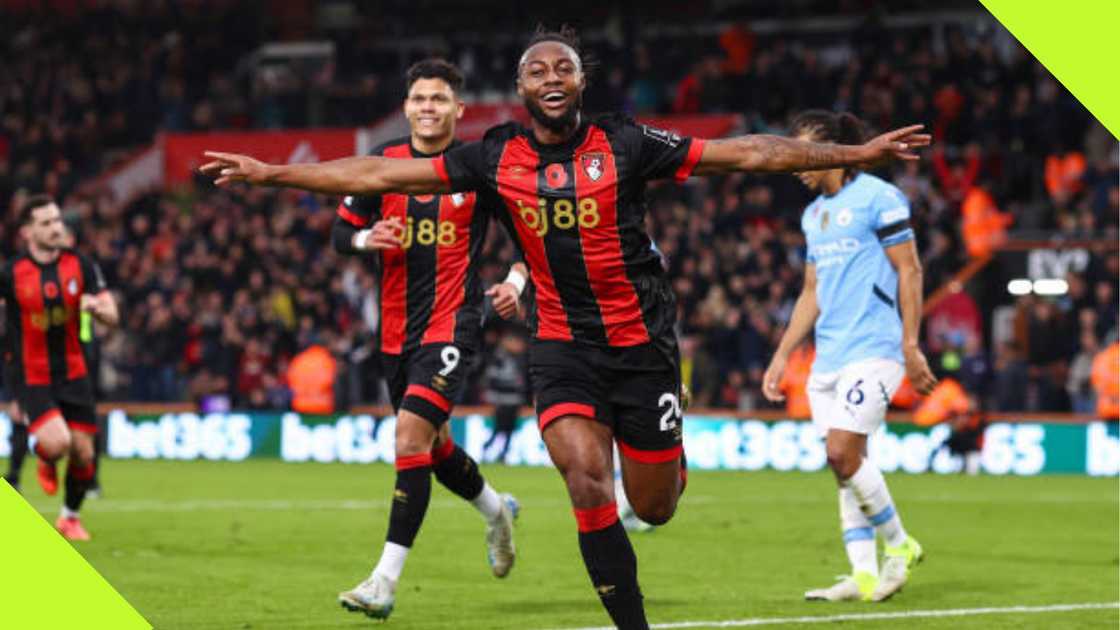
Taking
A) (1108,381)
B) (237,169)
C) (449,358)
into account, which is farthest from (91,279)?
(1108,381)

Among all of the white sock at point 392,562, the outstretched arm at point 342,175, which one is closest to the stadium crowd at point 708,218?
the white sock at point 392,562

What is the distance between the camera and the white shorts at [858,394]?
982cm

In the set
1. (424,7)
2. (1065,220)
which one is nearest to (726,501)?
(1065,220)

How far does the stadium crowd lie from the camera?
2516 centimetres

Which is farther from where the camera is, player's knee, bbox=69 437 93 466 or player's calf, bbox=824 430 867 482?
player's knee, bbox=69 437 93 466

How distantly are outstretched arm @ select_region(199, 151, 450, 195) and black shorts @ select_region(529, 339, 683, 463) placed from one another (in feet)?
2.51

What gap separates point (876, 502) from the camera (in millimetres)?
9812

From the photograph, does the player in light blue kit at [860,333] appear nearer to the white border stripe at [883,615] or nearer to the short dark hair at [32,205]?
the white border stripe at [883,615]

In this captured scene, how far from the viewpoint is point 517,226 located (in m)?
7.39

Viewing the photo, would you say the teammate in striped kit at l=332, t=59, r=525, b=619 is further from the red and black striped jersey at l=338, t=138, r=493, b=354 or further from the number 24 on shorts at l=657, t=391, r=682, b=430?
the number 24 on shorts at l=657, t=391, r=682, b=430

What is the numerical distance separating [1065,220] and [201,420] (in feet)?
37.8

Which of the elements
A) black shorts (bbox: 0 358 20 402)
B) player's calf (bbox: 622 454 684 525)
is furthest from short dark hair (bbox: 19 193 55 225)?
player's calf (bbox: 622 454 684 525)

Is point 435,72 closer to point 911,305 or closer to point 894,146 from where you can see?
point 911,305

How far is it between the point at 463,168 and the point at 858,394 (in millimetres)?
3215
